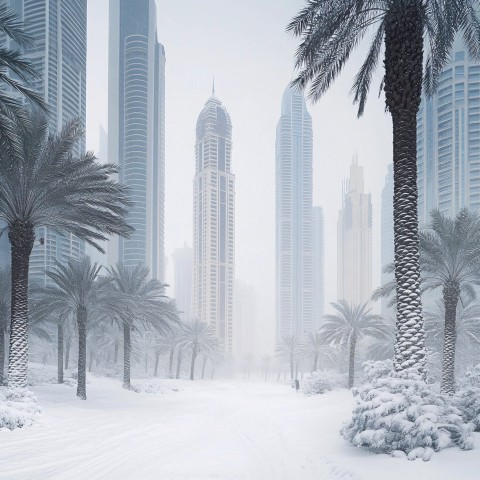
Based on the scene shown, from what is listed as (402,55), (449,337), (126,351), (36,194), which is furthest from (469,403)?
(126,351)

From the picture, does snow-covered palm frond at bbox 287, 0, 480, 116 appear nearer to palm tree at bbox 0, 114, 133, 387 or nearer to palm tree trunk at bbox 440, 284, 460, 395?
palm tree at bbox 0, 114, 133, 387

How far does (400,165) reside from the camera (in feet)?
38.0

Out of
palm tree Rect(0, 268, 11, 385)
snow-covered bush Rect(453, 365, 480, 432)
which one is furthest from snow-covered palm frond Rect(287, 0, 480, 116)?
palm tree Rect(0, 268, 11, 385)

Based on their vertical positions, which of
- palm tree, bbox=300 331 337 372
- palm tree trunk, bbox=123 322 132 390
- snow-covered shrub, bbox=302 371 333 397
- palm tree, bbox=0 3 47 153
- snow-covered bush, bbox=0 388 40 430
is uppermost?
palm tree, bbox=0 3 47 153

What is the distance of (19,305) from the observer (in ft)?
54.4

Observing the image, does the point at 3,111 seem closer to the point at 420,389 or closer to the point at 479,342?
the point at 420,389

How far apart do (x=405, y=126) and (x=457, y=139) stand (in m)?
150

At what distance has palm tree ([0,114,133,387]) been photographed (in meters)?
16.2

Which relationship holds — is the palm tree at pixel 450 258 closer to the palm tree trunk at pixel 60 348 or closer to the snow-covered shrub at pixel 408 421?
the snow-covered shrub at pixel 408 421

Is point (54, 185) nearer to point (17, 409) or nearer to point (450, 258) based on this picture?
point (17, 409)

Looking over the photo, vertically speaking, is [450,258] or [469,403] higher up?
[450,258]

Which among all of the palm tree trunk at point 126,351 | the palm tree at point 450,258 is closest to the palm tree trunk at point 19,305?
the palm tree trunk at point 126,351

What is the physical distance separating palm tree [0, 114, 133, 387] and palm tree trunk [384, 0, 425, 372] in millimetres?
11436

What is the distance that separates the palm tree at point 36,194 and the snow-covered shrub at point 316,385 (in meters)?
21.9
